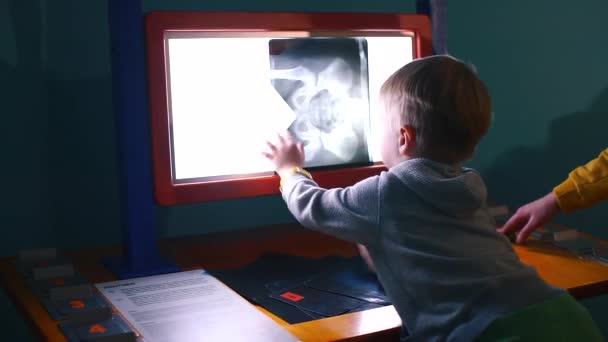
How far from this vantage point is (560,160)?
1.89 m

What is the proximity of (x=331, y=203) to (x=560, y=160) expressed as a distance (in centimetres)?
106

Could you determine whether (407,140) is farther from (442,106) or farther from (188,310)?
(188,310)

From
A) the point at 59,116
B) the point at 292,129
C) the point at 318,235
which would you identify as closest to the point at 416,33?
the point at 292,129

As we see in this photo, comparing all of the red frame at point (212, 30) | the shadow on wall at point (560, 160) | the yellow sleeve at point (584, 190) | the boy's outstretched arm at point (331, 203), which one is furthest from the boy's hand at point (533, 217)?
the shadow on wall at point (560, 160)

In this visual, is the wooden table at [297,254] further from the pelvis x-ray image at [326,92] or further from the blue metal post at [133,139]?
the pelvis x-ray image at [326,92]

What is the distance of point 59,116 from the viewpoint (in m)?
1.34

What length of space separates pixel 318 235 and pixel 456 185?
1.61ft

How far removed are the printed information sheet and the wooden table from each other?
1.6 inches

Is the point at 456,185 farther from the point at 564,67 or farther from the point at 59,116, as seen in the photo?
the point at 564,67

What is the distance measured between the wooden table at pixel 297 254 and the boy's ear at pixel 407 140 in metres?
0.22

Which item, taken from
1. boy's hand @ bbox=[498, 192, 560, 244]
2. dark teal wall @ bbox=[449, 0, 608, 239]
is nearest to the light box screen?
boy's hand @ bbox=[498, 192, 560, 244]

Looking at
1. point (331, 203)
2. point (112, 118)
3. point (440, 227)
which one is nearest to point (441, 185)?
point (440, 227)

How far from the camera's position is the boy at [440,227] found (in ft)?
3.07

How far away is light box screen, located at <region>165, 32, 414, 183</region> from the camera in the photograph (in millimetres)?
1142
